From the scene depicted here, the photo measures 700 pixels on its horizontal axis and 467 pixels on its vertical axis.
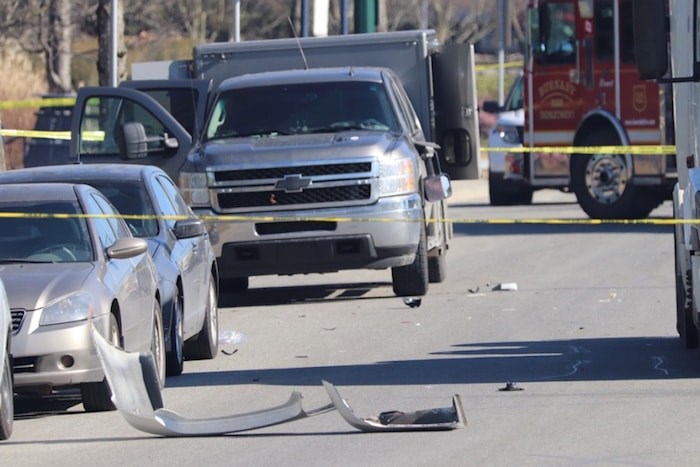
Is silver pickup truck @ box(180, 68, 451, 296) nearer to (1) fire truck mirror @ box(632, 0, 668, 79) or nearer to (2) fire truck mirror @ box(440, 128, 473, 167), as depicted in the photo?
(2) fire truck mirror @ box(440, 128, 473, 167)

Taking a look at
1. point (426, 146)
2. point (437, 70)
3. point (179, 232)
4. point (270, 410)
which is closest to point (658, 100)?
point (437, 70)

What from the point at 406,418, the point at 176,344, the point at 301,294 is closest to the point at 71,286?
the point at 176,344

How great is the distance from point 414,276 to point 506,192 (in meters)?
13.3

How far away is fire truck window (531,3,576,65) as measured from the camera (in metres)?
23.8

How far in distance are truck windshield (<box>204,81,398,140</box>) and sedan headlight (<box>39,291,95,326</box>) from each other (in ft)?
21.3

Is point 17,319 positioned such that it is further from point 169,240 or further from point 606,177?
point 606,177

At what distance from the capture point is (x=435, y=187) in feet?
50.6

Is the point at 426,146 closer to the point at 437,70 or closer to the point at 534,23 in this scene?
the point at 437,70

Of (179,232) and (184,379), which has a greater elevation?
(179,232)

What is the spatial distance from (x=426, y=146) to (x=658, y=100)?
783 centimetres

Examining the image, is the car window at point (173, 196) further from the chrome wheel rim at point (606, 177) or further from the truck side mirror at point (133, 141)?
the chrome wheel rim at point (606, 177)

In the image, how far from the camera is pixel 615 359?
37.1 feet

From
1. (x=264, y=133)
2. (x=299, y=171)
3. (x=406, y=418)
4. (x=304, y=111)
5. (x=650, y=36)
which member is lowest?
(x=406, y=418)

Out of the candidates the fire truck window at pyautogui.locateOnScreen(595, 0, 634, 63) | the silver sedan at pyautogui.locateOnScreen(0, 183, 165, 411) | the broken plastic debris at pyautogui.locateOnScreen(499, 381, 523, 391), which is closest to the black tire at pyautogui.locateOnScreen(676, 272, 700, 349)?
the broken plastic debris at pyautogui.locateOnScreen(499, 381, 523, 391)
